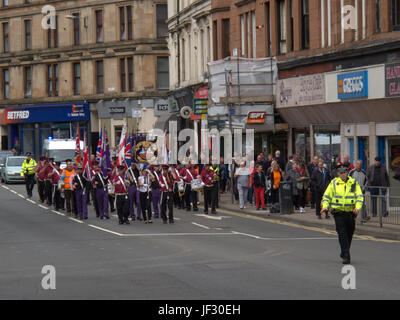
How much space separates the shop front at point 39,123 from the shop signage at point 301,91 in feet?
98.9

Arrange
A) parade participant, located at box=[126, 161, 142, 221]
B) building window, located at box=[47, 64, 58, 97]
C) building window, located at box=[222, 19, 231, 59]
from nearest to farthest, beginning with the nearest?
parade participant, located at box=[126, 161, 142, 221], building window, located at box=[222, 19, 231, 59], building window, located at box=[47, 64, 58, 97]

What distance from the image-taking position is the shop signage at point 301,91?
112 ft

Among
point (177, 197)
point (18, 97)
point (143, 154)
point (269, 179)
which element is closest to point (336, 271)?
point (269, 179)

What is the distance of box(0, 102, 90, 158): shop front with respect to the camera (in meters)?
67.6

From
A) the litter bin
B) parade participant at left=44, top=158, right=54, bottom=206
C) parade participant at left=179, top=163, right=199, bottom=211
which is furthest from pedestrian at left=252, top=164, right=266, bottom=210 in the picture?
parade participant at left=44, top=158, right=54, bottom=206

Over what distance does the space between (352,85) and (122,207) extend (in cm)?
1036

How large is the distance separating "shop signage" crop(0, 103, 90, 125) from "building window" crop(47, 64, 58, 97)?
3.94ft

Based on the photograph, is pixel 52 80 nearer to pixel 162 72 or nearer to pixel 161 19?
pixel 162 72

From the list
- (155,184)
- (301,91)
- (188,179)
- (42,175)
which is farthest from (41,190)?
(301,91)

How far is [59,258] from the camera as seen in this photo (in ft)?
55.7

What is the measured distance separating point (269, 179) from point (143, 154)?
37.8 ft

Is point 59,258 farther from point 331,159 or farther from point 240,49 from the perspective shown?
point 240,49

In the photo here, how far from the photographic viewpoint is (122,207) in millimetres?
25219

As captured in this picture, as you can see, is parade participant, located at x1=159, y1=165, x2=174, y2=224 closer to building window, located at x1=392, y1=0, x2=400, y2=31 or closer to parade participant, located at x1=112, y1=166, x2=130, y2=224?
parade participant, located at x1=112, y1=166, x2=130, y2=224
